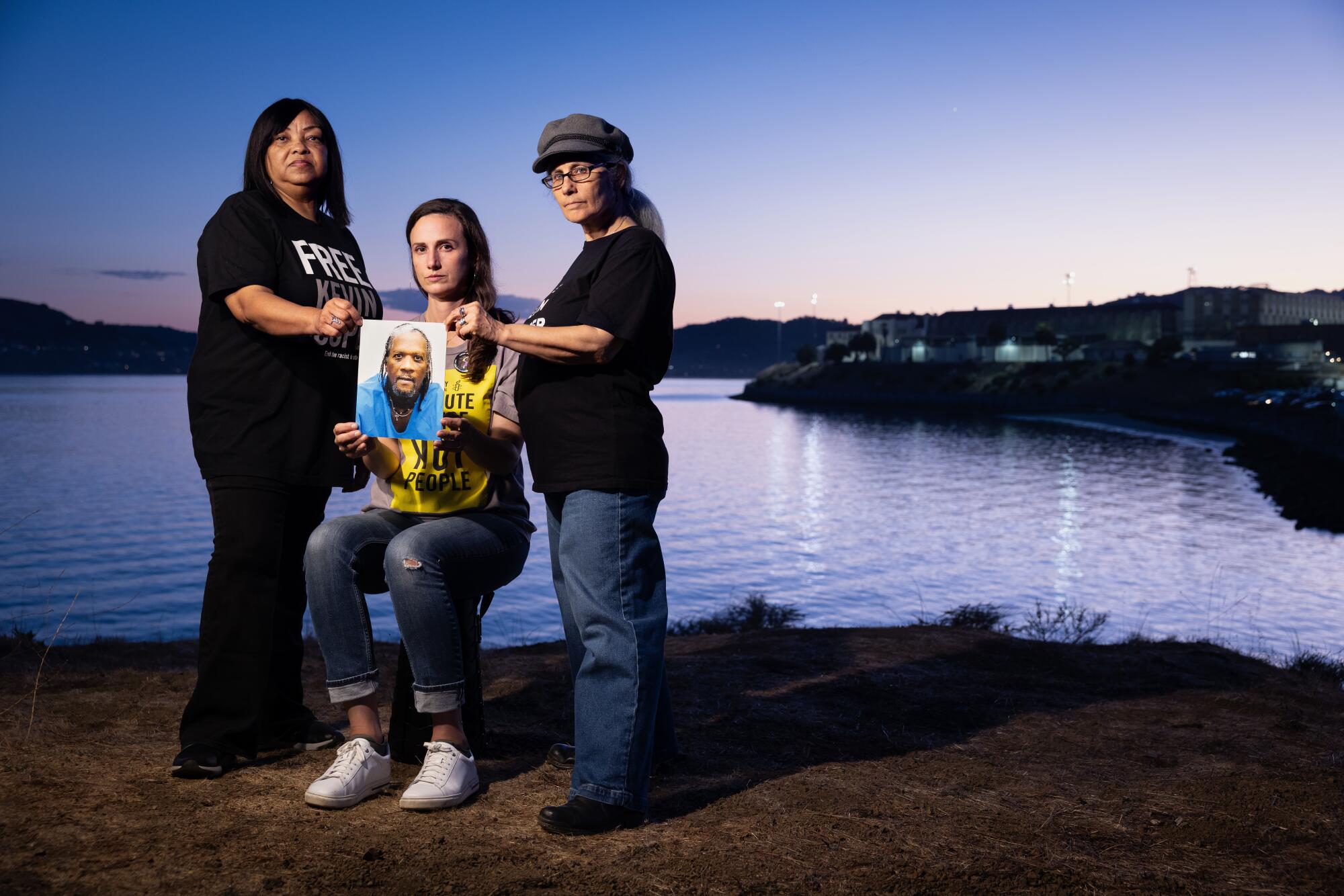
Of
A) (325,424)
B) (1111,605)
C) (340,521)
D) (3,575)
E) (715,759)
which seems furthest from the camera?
(3,575)

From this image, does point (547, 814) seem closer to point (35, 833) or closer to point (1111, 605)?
point (35, 833)

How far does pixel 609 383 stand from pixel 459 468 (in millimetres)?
768

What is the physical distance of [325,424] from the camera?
379cm

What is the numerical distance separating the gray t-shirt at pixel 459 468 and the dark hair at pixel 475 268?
44 millimetres

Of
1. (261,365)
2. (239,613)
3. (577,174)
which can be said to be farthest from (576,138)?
(239,613)

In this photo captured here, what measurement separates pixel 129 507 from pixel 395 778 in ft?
110

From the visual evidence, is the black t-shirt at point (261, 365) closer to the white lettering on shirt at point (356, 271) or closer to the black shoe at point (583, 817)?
the white lettering on shirt at point (356, 271)

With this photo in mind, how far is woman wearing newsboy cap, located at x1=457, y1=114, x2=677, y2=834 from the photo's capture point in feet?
10.8

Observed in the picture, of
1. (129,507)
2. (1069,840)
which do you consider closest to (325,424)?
(1069,840)

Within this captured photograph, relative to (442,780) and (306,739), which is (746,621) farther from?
(442,780)

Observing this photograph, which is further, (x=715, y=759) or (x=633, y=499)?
(x=715, y=759)

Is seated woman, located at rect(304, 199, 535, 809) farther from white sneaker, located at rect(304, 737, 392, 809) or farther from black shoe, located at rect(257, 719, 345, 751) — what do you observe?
black shoe, located at rect(257, 719, 345, 751)

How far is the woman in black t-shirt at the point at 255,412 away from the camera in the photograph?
11.9ft

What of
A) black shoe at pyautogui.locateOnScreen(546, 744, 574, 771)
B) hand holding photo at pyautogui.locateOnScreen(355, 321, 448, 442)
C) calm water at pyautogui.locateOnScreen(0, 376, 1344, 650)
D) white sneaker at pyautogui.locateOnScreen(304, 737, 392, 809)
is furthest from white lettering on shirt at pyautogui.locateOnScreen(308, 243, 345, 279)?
A: calm water at pyautogui.locateOnScreen(0, 376, 1344, 650)
